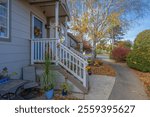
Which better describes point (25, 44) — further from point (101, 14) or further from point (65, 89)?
point (101, 14)

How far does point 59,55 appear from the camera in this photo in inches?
227

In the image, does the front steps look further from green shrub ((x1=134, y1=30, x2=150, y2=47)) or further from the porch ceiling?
green shrub ((x1=134, y1=30, x2=150, y2=47))

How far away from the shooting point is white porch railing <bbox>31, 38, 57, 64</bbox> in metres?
5.81

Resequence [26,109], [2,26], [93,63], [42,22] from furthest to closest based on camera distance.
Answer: [93,63]
[42,22]
[2,26]
[26,109]

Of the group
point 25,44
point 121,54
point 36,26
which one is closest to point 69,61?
point 25,44

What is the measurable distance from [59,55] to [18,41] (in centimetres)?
157

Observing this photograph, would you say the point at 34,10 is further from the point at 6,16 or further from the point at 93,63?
the point at 93,63

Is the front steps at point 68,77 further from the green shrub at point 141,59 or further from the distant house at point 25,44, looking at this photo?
the green shrub at point 141,59

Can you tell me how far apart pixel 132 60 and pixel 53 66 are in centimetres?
768

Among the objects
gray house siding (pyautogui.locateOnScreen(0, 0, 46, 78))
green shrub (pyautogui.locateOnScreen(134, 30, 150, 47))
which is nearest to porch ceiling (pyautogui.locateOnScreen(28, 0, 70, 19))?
gray house siding (pyautogui.locateOnScreen(0, 0, 46, 78))

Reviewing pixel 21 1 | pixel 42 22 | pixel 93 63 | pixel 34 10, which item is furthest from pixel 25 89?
pixel 93 63

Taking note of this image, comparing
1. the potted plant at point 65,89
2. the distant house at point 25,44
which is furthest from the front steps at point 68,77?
the potted plant at point 65,89

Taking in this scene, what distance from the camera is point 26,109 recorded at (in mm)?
3127

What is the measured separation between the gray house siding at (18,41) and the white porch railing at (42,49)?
20 cm
